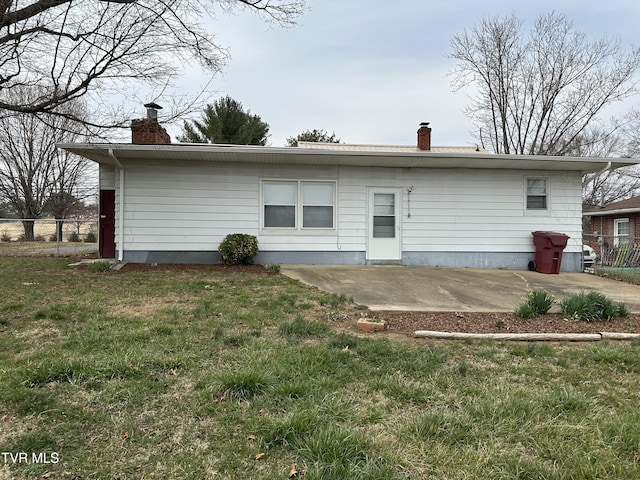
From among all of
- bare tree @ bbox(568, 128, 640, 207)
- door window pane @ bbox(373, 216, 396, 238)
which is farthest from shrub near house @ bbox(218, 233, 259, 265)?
bare tree @ bbox(568, 128, 640, 207)

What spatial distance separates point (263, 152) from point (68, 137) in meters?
20.0

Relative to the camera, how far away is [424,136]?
10.9 m

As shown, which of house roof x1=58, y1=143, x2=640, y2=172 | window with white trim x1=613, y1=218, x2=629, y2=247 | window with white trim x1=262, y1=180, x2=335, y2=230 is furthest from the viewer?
window with white trim x1=613, y1=218, x2=629, y2=247

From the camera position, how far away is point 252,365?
116 inches

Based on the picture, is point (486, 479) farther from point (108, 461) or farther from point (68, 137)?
point (68, 137)

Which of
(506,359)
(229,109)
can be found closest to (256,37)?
(506,359)

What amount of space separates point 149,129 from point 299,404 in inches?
324

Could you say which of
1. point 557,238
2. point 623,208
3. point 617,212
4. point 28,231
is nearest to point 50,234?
point 28,231

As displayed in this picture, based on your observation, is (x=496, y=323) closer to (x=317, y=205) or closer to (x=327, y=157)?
(x=327, y=157)

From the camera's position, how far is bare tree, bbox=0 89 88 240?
2288cm

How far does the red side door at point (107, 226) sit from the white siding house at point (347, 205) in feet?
0.20

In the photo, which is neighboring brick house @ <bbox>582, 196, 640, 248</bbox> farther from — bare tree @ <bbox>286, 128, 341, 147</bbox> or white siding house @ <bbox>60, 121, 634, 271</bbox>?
bare tree @ <bbox>286, 128, 341, 147</bbox>

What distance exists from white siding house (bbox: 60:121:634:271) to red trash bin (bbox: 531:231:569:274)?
0.42 meters
